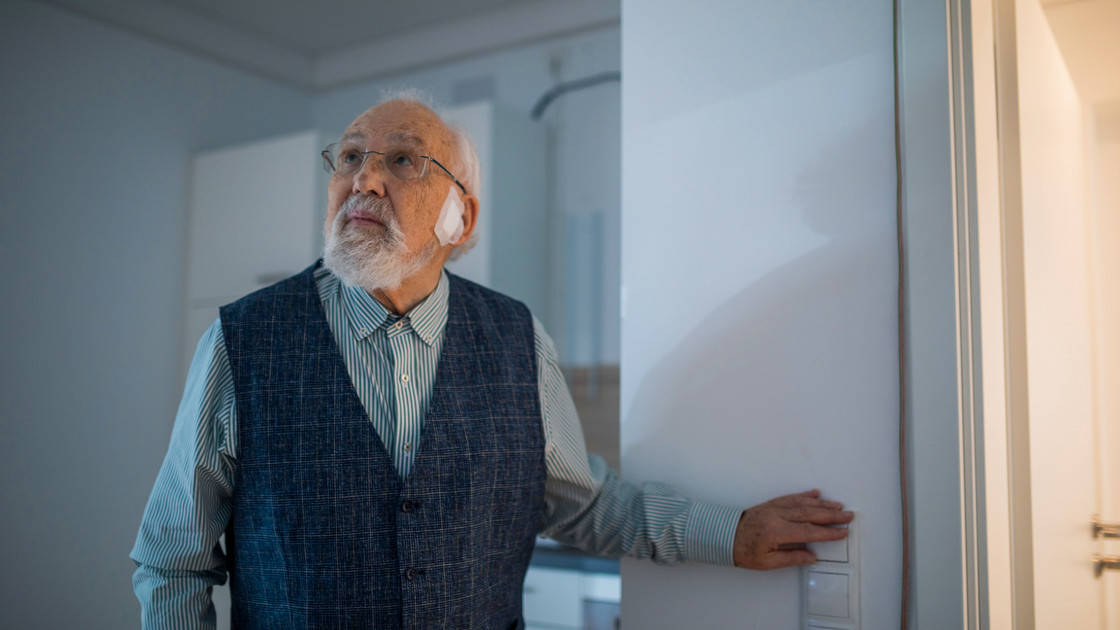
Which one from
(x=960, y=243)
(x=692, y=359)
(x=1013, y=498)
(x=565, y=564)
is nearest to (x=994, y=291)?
(x=960, y=243)

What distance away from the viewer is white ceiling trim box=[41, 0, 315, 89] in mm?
2832

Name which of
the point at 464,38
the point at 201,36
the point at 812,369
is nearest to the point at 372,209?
the point at 812,369

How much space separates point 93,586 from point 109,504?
26 cm

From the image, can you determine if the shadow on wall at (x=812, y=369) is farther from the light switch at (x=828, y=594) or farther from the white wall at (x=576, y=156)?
the white wall at (x=576, y=156)

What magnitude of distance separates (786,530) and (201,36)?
9.42 ft

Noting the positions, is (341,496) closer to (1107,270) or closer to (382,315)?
(382,315)

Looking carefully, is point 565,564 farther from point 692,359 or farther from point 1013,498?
point 1013,498

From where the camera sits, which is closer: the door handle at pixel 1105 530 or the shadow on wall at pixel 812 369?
the shadow on wall at pixel 812 369

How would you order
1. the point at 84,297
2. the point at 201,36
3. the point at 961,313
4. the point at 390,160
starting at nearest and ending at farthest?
1. the point at 961,313
2. the point at 390,160
3. the point at 84,297
4. the point at 201,36

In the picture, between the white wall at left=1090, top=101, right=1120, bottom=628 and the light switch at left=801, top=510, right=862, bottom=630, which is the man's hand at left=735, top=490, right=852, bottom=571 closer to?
the light switch at left=801, top=510, right=862, bottom=630

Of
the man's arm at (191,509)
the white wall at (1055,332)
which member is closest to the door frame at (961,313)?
the white wall at (1055,332)

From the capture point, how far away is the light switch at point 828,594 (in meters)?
1.20

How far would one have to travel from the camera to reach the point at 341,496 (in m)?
1.15

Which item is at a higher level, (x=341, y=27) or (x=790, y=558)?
(x=341, y=27)
